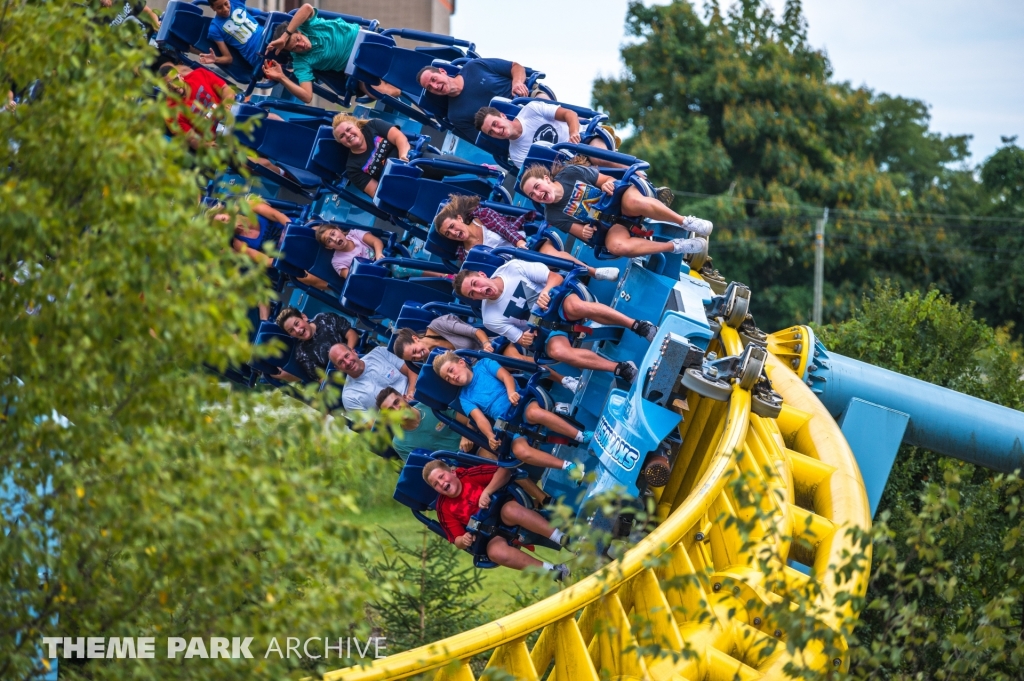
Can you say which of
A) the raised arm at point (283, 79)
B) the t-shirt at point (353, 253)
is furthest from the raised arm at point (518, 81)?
the raised arm at point (283, 79)

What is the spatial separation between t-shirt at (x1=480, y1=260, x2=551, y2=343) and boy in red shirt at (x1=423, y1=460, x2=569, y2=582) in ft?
3.08

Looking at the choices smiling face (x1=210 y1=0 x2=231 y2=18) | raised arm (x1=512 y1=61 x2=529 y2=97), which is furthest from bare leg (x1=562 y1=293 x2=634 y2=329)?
smiling face (x1=210 y1=0 x2=231 y2=18)

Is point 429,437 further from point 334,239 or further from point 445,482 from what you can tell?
point 334,239

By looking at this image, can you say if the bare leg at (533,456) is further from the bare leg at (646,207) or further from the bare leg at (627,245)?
the bare leg at (646,207)

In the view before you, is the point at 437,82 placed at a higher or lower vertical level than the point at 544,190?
higher

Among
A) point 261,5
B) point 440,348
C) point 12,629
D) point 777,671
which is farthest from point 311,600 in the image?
point 261,5

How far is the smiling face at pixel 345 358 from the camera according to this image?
9.15 m

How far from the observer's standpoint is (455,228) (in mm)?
8625

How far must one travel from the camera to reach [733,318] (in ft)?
23.8

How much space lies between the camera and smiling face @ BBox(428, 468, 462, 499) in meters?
8.05

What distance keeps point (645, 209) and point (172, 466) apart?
4.71 m

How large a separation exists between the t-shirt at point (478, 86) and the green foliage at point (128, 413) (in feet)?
20.4

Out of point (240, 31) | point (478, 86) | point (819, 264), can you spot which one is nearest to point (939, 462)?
point (478, 86)

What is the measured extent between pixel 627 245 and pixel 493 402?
4.41ft
